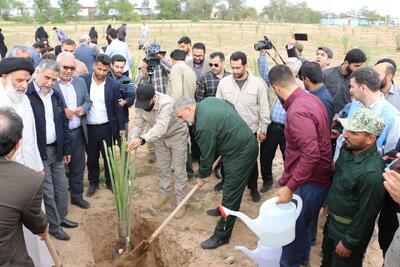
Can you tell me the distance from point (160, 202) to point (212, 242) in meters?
0.98

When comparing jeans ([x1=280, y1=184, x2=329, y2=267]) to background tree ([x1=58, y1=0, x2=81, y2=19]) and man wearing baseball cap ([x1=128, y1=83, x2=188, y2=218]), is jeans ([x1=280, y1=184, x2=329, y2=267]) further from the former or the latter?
background tree ([x1=58, y1=0, x2=81, y2=19])

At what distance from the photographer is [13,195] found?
1.76 meters

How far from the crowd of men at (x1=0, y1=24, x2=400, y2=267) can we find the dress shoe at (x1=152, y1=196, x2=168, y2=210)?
0.02 meters

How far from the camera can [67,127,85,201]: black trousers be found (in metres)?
3.87

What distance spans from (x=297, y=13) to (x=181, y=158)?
64445 mm

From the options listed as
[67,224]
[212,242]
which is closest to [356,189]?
[212,242]

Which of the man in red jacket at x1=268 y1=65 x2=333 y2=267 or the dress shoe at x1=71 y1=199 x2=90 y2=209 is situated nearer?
the man in red jacket at x1=268 y1=65 x2=333 y2=267

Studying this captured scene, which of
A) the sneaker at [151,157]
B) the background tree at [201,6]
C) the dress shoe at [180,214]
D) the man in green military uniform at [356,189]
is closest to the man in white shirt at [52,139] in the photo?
the dress shoe at [180,214]

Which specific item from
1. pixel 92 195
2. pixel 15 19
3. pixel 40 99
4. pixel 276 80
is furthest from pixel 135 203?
pixel 15 19

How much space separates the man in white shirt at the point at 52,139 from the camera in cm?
310

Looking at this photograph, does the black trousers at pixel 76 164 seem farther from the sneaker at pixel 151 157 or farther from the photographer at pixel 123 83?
the sneaker at pixel 151 157

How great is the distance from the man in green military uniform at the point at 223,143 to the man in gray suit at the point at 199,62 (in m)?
1.82

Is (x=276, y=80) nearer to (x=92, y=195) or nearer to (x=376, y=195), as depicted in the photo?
(x=376, y=195)

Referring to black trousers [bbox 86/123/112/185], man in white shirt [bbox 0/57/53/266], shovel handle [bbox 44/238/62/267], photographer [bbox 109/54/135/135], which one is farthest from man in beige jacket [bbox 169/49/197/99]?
shovel handle [bbox 44/238/62/267]
